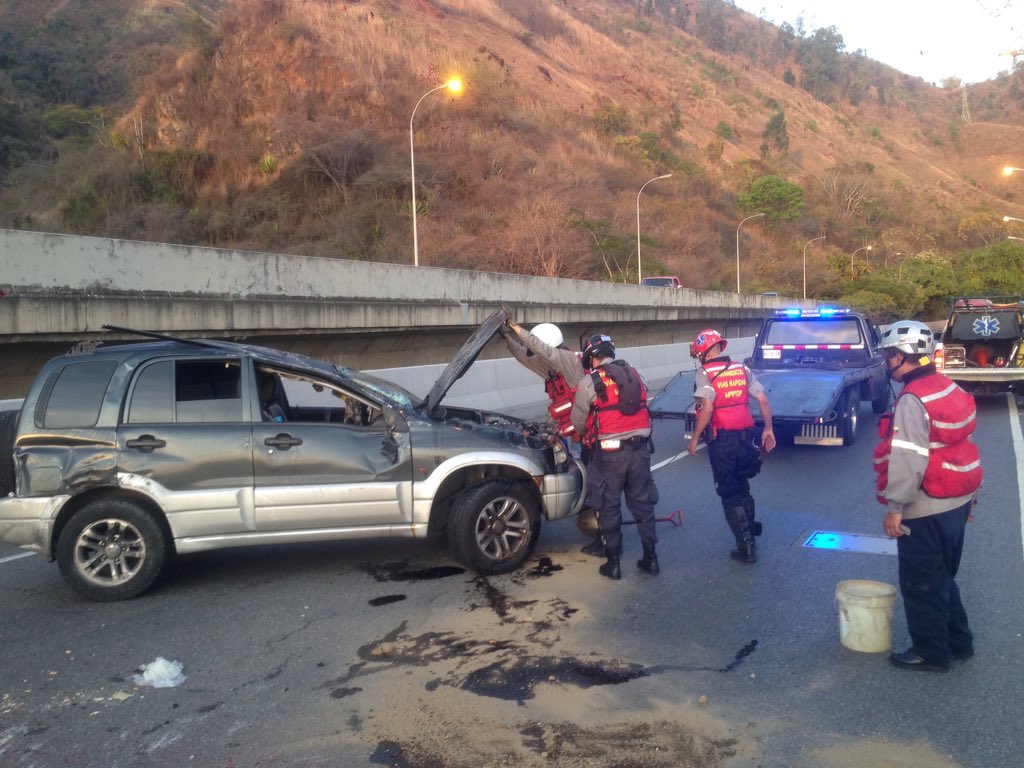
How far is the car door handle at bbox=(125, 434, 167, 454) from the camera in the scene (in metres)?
6.32

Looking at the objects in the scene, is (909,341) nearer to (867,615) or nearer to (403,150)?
(867,615)

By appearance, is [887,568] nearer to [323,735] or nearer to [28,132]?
[323,735]

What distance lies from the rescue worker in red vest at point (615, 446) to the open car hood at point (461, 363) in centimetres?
98

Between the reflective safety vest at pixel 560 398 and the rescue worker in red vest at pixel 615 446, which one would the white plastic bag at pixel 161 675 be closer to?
the rescue worker in red vest at pixel 615 446

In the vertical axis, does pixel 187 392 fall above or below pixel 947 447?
above

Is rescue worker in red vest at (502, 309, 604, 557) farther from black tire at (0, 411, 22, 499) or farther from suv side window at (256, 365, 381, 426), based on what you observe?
black tire at (0, 411, 22, 499)

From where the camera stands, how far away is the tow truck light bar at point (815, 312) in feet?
48.3

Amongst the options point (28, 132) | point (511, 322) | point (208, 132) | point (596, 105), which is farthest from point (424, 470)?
point (596, 105)

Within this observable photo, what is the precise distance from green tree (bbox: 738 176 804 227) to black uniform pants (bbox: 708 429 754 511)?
78895 millimetres

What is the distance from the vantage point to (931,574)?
474 cm

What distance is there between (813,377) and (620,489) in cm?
690

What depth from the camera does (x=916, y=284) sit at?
229ft

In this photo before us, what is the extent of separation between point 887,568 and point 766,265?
2731 inches

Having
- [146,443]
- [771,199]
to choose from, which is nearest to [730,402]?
[146,443]
